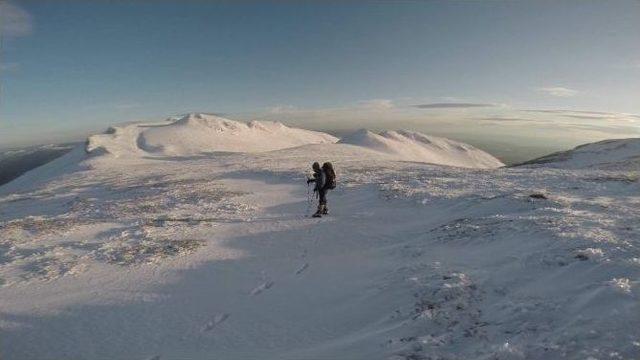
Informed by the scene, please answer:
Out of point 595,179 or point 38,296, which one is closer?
point 38,296

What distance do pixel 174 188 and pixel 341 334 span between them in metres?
24.2

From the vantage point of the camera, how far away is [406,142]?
146125mm

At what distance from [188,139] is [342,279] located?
118339 mm

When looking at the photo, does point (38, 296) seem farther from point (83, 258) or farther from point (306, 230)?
point (306, 230)

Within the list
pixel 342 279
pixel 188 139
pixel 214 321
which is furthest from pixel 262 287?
pixel 188 139

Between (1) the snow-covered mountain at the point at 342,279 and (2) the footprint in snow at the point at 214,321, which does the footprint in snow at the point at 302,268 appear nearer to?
(1) the snow-covered mountain at the point at 342,279

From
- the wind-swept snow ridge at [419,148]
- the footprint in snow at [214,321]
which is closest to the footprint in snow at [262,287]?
the footprint in snow at [214,321]

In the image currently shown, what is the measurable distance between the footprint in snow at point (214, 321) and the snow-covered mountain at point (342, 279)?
76 mm

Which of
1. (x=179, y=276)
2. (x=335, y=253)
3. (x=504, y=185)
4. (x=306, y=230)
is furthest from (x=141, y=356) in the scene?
(x=504, y=185)

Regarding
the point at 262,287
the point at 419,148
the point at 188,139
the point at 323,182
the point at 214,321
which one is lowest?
the point at 419,148

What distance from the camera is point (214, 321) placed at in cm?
927

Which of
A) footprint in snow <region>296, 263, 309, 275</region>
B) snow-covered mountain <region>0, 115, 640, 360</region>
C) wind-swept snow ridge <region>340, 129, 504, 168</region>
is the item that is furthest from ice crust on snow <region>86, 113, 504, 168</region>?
footprint in snow <region>296, 263, 309, 275</region>

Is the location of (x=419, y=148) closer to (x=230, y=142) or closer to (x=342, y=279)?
(x=230, y=142)

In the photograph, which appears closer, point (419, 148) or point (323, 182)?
point (323, 182)
